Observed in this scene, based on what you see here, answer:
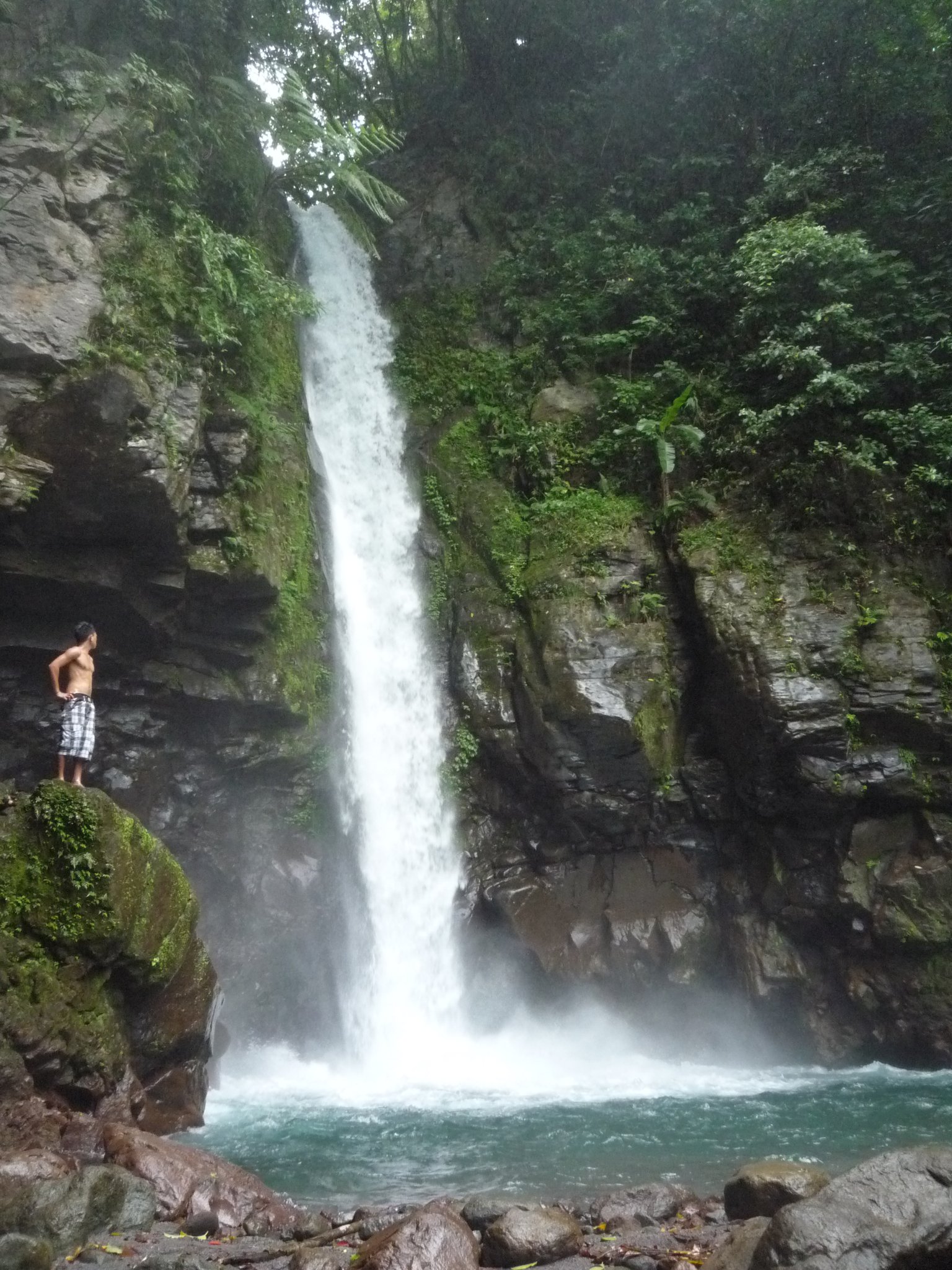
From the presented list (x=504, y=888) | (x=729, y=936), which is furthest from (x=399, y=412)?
(x=729, y=936)

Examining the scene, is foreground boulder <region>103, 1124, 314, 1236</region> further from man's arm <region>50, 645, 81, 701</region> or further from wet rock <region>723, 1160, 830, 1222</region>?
man's arm <region>50, 645, 81, 701</region>

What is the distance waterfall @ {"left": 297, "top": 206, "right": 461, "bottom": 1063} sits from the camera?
Answer: 38.6ft

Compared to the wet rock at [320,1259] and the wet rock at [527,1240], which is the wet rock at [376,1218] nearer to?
the wet rock at [320,1259]

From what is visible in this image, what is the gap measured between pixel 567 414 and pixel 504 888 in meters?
7.62

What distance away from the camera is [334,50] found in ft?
68.5

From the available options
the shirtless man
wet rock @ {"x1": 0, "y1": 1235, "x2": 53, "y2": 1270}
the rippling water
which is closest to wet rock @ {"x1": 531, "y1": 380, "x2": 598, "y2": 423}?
the shirtless man

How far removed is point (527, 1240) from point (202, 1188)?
7.76 ft

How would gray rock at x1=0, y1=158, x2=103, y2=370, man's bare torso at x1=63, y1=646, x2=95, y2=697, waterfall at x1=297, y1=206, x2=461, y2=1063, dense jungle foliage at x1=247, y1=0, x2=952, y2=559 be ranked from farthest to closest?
dense jungle foliage at x1=247, y1=0, x2=952, y2=559 < waterfall at x1=297, y1=206, x2=461, y2=1063 < gray rock at x1=0, y1=158, x2=103, y2=370 < man's bare torso at x1=63, y1=646, x2=95, y2=697

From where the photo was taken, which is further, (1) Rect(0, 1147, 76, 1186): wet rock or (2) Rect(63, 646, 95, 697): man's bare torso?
(2) Rect(63, 646, 95, 697): man's bare torso

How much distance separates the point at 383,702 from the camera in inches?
520

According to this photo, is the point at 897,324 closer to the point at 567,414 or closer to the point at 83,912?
the point at 567,414

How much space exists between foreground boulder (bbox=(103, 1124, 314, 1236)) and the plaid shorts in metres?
3.20

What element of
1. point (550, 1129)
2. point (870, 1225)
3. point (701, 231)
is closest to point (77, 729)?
point (550, 1129)

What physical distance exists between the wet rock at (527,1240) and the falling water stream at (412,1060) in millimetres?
1383
